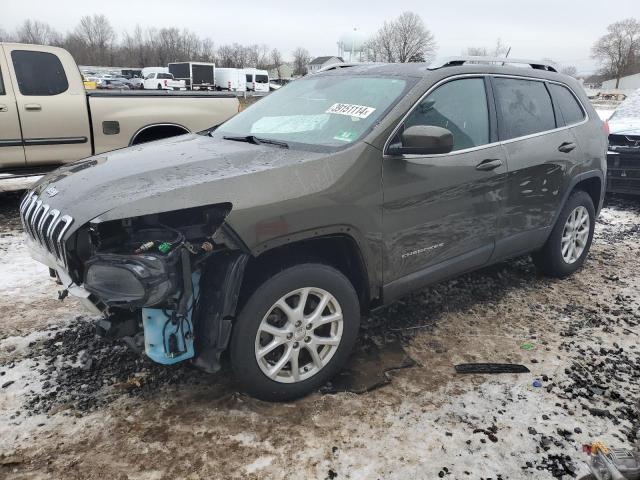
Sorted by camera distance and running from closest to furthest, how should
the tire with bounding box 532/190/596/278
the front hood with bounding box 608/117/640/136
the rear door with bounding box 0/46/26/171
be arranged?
the tire with bounding box 532/190/596/278 → the rear door with bounding box 0/46/26/171 → the front hood with bounding box 608/117/640/136

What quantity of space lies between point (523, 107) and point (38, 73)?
5.81 m

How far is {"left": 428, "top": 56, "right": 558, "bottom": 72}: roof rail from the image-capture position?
333 cm

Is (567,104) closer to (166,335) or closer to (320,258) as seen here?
(320,258)

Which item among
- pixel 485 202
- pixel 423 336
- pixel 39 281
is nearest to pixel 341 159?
pixel 485 202

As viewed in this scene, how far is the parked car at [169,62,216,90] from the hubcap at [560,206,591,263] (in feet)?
144

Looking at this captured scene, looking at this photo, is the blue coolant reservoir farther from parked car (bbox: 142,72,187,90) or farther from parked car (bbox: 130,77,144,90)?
parked car (bbox: 142,72,187,90)

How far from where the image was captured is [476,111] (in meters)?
3.46

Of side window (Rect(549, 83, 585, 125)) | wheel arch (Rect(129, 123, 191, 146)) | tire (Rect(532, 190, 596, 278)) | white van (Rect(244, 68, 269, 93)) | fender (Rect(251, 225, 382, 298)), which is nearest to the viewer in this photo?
fender (Rect(251, 225, 382, 298))

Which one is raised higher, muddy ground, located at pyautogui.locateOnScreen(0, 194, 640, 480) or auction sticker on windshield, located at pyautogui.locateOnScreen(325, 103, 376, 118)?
auction sticker on windshield, located at pyautogui.locateOnScreen(325, 103, 376, 118)

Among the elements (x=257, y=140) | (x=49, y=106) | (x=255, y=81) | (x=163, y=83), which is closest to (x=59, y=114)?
(x=49, y=106)

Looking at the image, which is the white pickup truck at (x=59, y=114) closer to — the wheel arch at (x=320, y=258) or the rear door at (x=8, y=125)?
the rear door at (x=8, y=125)

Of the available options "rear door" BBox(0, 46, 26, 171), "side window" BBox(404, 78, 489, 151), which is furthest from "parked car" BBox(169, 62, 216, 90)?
"side window" BBox(404, 78, 489, 151)

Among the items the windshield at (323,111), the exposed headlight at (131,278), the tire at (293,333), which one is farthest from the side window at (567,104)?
the exposed headlight at (131,278)

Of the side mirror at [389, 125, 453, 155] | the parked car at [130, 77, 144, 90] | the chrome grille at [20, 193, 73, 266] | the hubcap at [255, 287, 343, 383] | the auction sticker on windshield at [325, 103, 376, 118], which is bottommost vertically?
the hubcap at [255, 287, 343, 383]
